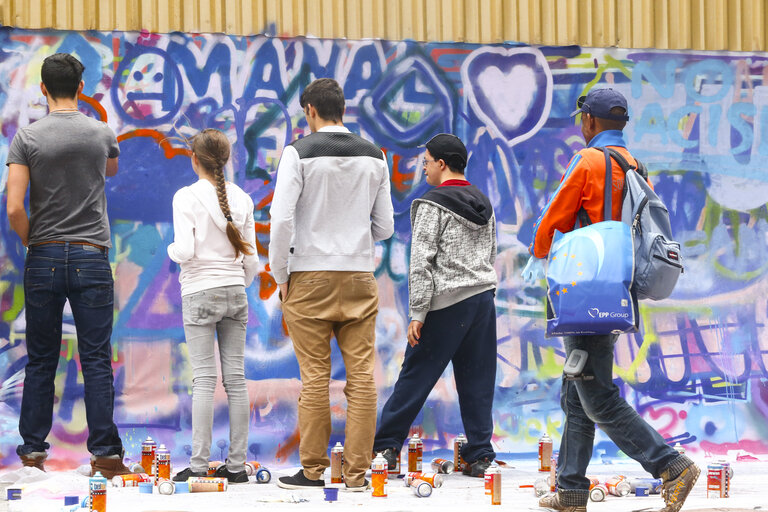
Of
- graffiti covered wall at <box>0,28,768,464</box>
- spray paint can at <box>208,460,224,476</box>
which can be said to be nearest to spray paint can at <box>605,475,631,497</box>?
graffiti covered wall at <box>0,28,768,464</box>

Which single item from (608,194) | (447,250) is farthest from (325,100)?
(608,194)

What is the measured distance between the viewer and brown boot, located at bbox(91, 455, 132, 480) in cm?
654

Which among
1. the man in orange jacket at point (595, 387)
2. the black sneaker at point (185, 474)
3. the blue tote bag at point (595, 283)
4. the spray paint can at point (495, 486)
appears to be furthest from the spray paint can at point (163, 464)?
the blue tote bag at point (595, 283)

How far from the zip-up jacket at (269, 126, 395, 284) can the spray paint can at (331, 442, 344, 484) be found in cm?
103

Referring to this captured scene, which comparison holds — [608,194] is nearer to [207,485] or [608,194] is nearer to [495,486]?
[495,486]

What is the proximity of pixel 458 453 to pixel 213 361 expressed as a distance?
1.74 metres

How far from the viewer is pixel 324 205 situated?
6.26 m

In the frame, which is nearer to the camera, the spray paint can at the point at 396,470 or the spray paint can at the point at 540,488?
the spray paint can at the point at 540,488

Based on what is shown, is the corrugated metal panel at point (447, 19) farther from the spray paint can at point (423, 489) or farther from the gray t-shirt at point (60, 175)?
the spray paint can at point (423, 489)

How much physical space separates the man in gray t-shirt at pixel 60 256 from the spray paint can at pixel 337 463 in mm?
1260

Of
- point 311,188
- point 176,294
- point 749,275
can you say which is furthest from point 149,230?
point 749,275

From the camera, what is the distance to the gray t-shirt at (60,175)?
256 inches

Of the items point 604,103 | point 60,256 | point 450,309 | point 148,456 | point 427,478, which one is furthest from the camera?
point 450,309

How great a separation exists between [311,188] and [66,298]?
167 cm
